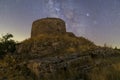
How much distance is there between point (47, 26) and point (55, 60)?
15307 millimetres

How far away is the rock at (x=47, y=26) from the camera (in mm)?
31156

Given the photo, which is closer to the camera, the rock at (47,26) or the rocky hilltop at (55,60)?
the rocky hilltop at (55,60)

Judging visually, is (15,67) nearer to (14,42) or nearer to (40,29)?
(14,42)

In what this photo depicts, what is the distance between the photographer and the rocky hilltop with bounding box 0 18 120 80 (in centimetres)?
1337

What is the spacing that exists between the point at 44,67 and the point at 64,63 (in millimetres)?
1415

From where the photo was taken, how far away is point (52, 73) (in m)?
14.6

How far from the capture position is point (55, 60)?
1619 centimetres

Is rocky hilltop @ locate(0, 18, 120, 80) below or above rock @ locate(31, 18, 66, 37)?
below

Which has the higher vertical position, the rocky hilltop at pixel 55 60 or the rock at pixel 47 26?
the rock at pixel 47 26

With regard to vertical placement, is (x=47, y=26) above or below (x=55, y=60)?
above

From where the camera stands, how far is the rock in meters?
31.2

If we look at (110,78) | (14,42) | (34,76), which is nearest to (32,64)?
(34,76)

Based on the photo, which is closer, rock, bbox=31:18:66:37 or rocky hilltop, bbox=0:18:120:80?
rocky hilltop, bbox=0:18:120:80

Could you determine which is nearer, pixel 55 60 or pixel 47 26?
pixel 55 60
